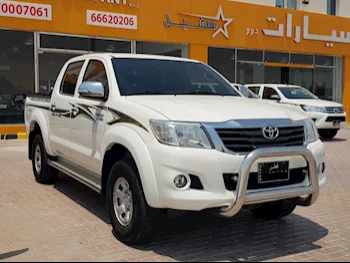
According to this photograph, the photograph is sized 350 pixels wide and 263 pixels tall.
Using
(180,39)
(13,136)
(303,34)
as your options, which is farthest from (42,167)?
(303,34)

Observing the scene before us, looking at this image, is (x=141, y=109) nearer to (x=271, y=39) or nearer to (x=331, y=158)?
(x=331, y=158)

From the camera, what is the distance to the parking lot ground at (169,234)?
4.09 m

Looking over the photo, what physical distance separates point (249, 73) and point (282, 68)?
2.12 meters

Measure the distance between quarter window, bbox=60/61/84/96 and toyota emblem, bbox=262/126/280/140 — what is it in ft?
9.63

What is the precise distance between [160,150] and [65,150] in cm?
246

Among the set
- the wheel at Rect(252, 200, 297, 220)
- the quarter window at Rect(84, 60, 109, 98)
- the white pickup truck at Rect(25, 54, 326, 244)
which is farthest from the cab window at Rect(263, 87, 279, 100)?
the quarter window at Rect(84, 60, 109, 98)

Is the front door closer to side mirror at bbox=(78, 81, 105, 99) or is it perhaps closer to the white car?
side mirror at bbox=(78, 81, 105, 99)

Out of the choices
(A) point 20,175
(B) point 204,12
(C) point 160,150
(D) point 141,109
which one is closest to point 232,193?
(C) point 160,150

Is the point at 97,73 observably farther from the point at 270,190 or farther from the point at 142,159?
the point at 270,190

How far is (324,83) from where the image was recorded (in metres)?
22.9

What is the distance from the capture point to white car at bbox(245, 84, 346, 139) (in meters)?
13.5

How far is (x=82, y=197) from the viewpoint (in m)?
6.29

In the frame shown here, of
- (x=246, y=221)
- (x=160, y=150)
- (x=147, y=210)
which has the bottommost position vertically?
(x=246, y=221)

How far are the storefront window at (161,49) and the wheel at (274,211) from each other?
12.5 meters
